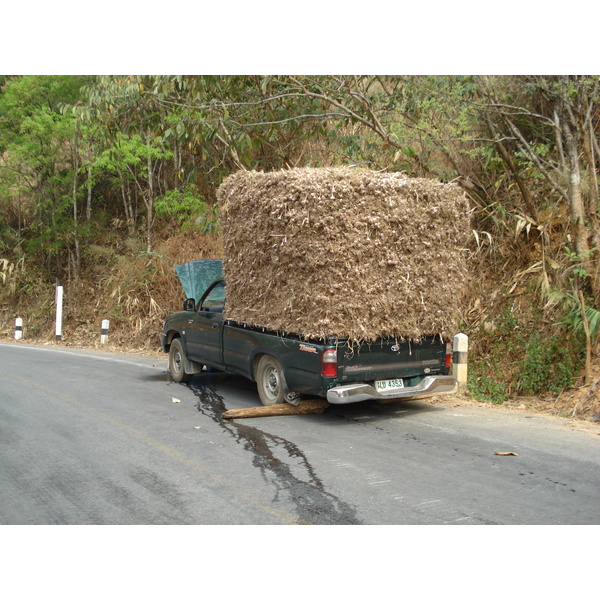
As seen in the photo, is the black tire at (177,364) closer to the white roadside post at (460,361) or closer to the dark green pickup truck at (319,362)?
the dark green pickup truck at (319,362)

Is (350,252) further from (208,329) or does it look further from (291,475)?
(208,329)

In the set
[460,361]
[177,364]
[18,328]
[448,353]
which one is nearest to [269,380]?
[448,353]

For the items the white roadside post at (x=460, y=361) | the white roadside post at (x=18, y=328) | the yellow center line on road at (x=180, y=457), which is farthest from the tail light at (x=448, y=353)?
the white roadside post at (x=18, y=328)

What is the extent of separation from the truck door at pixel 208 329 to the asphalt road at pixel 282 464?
2.35 feet

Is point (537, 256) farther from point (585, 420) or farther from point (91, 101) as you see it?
point (91, 101)

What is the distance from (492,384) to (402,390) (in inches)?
90.5

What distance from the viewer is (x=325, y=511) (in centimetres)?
452

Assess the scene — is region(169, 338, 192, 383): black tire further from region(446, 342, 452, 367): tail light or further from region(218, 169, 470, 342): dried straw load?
region(446, 342, 452, 367): tail light

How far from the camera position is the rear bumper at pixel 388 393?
710 centimetres

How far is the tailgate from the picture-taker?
23.9ft

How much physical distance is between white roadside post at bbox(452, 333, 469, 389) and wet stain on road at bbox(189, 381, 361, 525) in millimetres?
3802

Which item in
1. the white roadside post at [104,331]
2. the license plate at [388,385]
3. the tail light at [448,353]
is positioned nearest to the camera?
the license plate at [388,385]

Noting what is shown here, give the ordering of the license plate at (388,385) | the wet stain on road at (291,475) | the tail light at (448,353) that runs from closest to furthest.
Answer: the wet stain on road at (291,475) → the license plate at (388,385) → the tail light at (448,353)

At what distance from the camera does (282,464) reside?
224 inches
